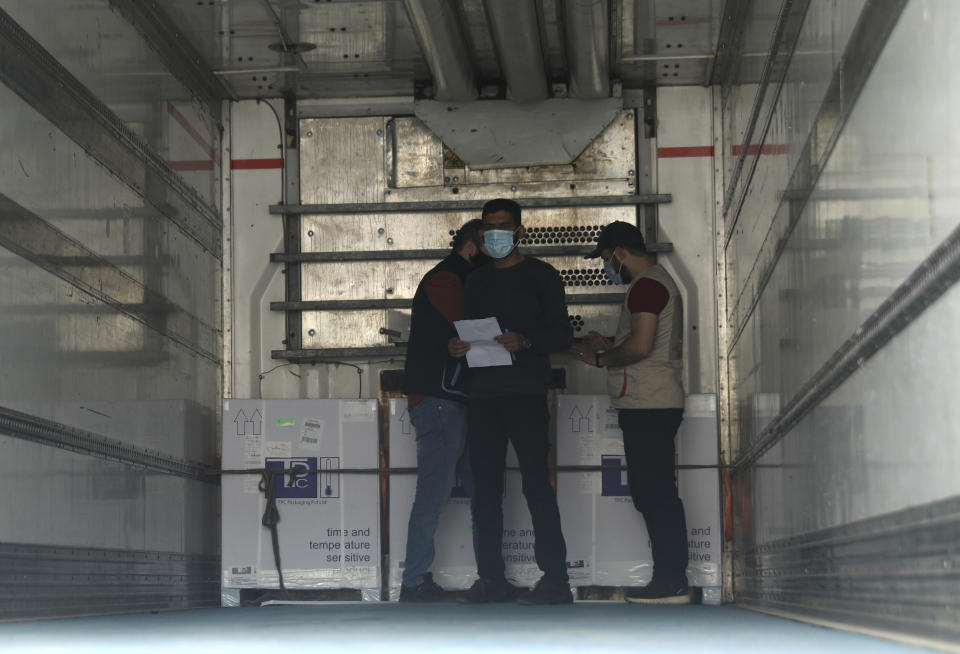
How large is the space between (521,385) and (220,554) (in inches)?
81.0

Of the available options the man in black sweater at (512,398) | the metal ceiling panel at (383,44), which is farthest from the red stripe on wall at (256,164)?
the man in black sweater at (512,398)

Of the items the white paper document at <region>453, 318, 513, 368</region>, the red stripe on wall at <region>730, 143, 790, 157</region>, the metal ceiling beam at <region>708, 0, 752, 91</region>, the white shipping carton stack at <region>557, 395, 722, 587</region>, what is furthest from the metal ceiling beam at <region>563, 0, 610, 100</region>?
the white shipping carton stack at <region>557, 395, 722, 587</region>

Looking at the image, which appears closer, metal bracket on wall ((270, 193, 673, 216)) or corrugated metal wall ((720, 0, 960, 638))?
corrugated metal wall ((720, 0, 960, 638))

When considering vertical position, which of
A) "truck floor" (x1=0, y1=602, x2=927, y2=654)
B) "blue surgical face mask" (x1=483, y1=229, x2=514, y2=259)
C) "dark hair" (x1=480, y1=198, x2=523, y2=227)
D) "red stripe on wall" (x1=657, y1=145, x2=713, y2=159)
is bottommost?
"truck floor" (x1=0, y1=602, x2=927, y2=654)

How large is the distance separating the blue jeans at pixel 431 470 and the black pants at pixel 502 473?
0.25 meters

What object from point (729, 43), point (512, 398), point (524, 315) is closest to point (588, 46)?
point (729, 43)

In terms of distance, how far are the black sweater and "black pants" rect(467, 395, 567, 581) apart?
68 millimetres

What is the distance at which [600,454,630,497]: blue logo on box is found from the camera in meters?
5.64

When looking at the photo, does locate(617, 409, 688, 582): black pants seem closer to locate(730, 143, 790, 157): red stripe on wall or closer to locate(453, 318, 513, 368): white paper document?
locate(453, 318, 513, 368): white paper document

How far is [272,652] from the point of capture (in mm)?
2744

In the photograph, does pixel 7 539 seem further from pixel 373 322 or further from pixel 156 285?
pixel 373 322

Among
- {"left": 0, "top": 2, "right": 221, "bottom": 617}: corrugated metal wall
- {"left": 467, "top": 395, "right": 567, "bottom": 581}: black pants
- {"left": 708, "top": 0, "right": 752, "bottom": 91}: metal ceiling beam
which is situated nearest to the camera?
{"left": 0, "top": 2, "right": 221, "bottom": 617}: corrugated metal wall

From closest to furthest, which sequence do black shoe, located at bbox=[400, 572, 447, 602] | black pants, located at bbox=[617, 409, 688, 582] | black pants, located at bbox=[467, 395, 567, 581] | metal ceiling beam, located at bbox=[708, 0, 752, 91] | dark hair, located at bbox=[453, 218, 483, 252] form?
1. black pants, located at bbox=[467, 395, 567, 581]
2. metal ceiling beam, located at bbox=[708, 0, 752, 91]
3. black pants, located at bbox=[617, 409, 688, 582]
4. black shoe, located at bbox=[400, 572, 447, 602]
5. dark hair, located at bbox=[453, 218, 483, 252]

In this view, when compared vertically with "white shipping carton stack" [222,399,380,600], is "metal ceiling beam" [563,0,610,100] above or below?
above
